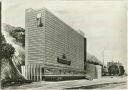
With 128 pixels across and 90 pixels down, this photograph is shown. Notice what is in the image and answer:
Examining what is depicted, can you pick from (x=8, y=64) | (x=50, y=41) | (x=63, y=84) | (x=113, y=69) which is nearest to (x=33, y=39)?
(x=50, y=41)

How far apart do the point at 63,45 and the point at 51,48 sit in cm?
9

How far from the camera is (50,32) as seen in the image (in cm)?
194

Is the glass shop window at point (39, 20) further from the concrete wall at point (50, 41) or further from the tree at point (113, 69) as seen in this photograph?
the tree at point (113, 69)

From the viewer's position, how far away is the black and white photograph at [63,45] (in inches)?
76.0

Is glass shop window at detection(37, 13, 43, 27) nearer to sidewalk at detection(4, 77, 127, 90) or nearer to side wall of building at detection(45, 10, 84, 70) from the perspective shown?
side wall of building at detection(45, 10, 84, 70)

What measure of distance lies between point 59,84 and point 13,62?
318mm

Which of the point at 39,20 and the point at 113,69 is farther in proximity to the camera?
the point at 113,69

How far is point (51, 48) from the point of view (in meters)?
1.93

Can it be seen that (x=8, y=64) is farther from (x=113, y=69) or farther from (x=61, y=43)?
(x=113, y=69)

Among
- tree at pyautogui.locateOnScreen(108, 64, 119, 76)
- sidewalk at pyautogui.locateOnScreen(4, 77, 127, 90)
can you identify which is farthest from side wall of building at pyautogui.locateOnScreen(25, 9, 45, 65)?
tree at pyautogui.locateOnScreen(108, 64, 119, 76)

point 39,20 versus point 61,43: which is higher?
point 39,20

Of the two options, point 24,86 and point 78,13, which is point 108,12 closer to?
point 78,13

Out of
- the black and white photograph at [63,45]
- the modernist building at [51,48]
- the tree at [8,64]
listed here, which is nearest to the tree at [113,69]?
the black and white photograph at [63,45]

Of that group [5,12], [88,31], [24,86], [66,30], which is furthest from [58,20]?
[24,86]
